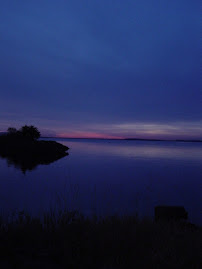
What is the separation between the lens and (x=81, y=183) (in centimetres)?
2200

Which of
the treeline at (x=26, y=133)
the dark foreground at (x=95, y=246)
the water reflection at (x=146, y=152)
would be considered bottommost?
the water reflection at (x=146, y=152)

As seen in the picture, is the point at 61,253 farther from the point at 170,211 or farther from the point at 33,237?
the point at 170,211

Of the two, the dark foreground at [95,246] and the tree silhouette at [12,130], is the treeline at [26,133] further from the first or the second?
the dark foreground at [95,246]

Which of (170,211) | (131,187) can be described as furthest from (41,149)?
(170,211)

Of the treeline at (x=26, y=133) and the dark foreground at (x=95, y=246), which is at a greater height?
the treeline at (x=26, y=133)

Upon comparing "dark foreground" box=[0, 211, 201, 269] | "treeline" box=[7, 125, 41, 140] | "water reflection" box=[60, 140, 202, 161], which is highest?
"treeline" box=[7, 125, 41, 140]

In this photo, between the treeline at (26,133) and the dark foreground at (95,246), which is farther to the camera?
the treeline at (26,133)

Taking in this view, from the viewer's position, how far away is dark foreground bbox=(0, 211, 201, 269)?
402cm

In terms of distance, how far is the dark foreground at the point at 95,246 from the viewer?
13.2 feet

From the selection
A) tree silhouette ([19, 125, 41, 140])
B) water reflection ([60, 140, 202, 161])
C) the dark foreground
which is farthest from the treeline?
the dark foreground

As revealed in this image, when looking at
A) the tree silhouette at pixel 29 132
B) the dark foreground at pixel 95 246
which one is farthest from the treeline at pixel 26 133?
the dark foreground at pixel 95 246

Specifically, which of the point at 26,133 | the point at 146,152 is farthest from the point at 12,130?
the point at 146,152

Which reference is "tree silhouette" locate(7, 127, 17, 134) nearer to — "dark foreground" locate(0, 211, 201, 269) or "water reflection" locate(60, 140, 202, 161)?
"water reflection" locate(60, 140, 202, 161)

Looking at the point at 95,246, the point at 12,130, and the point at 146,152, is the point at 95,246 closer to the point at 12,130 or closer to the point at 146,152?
the point at 12,130
